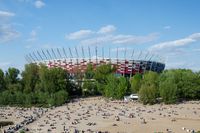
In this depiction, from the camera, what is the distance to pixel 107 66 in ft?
417

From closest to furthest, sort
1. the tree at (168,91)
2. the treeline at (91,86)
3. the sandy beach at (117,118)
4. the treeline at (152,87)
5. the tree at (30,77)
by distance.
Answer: the sandy beach at (117,118) → the tree at (168,91) → the treeline at (152,87) → the treeline at (91,86) → the tree at (30,77)

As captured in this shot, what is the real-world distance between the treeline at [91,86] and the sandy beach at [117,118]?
4.44 meters

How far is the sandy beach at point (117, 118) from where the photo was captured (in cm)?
5850

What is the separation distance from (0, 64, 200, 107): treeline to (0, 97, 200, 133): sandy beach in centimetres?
444

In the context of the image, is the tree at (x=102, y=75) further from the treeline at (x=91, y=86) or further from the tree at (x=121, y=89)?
the tree at (x=121, y=89)

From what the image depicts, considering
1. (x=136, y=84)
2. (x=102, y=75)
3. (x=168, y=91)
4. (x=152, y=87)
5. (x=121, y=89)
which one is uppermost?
(x=102, y=75)

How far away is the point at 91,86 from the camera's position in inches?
4638

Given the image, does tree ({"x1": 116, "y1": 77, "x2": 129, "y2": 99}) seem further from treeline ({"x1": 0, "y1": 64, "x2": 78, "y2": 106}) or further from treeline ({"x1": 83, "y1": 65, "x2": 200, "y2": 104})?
treeline ({"x1": 0, "y1": 64, "x2": 78, "y2": 106})

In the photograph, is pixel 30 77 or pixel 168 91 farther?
pixel 30 77

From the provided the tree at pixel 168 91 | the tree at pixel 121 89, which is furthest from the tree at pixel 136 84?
the tree at pixel 168 91

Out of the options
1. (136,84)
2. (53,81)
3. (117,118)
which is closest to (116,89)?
(136,84)

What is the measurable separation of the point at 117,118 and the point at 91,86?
157ft

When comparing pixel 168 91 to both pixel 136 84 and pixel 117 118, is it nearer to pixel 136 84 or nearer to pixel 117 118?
pixel 136 84

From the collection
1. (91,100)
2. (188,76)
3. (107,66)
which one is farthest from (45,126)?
(107,66)
